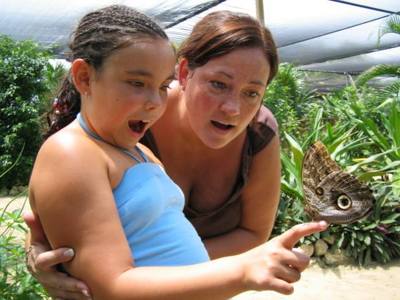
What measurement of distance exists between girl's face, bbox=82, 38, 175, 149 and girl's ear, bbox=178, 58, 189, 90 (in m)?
0.46

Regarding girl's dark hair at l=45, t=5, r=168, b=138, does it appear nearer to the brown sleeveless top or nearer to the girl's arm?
the girl's arm

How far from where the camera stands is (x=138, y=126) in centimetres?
108

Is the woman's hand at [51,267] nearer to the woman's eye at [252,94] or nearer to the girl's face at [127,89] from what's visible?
the girl's face at [127,89]

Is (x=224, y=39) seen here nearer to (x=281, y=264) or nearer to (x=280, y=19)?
(x=281, y=264)

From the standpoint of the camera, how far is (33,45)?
8.20 m

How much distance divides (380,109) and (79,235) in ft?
19.2

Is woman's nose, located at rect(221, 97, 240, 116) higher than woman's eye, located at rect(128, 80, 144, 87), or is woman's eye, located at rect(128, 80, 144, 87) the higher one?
woman's eye, located at rect(128, 80, 144, 87)

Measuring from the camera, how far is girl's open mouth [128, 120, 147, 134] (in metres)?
1.05

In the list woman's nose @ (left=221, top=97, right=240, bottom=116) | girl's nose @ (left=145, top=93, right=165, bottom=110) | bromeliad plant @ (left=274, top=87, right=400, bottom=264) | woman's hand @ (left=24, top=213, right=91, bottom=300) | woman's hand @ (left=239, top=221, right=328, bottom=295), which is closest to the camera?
woman's hand @ (left=239, top=221, right=328, bottom=295)

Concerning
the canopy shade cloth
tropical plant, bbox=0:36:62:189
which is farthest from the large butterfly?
tropical plant, bbox=0:36:62:189

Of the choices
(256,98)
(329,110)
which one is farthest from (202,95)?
(329,110)

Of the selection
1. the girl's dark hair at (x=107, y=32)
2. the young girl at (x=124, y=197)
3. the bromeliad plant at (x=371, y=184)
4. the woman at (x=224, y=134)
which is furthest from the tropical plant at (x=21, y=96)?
the young girl at (x=124, y=197)

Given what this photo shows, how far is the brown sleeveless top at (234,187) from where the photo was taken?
1554mm

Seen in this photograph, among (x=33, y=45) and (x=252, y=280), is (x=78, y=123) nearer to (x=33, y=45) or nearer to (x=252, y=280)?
(x=252, y=280)
